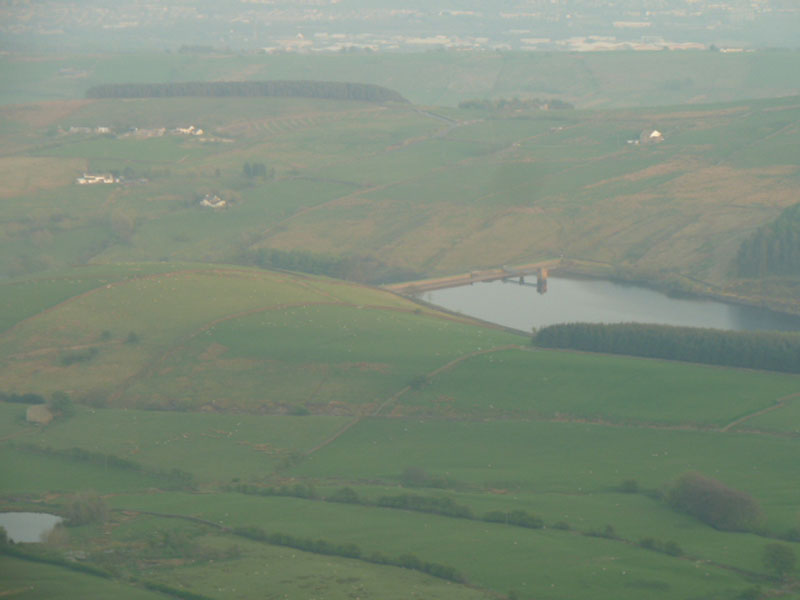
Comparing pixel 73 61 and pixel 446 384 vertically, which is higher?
pixel 73 61

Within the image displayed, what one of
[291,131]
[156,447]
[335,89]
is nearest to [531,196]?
[291,131]

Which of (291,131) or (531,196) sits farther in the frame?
(291,131)

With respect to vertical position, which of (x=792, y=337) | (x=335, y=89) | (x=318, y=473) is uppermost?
(x=335, y=89)

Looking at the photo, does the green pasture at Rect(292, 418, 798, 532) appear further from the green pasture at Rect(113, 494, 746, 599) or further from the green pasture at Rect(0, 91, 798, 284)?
the green pasture at Rect(0, 91, 798, 284)

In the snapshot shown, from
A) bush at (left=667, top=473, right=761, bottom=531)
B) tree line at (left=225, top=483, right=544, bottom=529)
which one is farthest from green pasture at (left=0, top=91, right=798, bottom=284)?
tree line at (left=225, top=483, right=544, bottom=529)

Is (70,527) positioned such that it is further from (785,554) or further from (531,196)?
(531,196)

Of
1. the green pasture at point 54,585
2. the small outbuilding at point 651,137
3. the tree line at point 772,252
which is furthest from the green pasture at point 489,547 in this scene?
the small outbuilding at point 651,137
